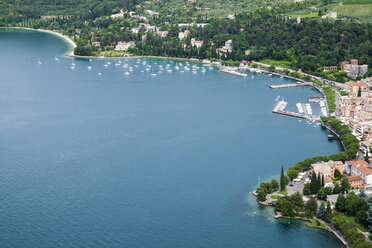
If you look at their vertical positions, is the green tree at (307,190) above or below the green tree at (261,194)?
above

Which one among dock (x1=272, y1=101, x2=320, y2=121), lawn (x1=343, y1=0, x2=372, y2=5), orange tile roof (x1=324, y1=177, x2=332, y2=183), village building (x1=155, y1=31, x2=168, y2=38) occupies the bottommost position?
orange tile roof (x1=324, y1=177, x2=332, y2=183)

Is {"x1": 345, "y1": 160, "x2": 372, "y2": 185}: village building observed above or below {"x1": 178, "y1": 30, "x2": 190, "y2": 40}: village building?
below

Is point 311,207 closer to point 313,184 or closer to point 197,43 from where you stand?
point 313,184

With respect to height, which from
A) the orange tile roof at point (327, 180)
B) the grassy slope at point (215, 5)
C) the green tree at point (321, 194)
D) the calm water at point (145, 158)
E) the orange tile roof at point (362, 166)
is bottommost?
the calm water at point (145, 158)

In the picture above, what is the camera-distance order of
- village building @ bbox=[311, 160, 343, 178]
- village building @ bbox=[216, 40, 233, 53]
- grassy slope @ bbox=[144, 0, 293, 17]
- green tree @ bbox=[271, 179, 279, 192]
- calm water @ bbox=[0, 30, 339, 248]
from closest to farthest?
calm water @ bbox=[0, 30, 339, 248]
green tree @ bbox=[271, 179, 279, 192]
village building @ bbox=[311, 160, 343, 178]
village building @ bbox=[216, 40, 233, 53]
grassy slope @ bbox=[144, 0, 293, 17]

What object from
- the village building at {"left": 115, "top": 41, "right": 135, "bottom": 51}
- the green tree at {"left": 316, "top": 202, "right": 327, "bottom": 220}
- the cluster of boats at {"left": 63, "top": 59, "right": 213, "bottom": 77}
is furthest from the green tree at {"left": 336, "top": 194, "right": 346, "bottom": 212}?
the village building at {"left": 115, "top": 41, "right": 135, "bottom": 51}

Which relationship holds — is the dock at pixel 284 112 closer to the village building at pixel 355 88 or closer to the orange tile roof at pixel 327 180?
the village building at pixel 355 88

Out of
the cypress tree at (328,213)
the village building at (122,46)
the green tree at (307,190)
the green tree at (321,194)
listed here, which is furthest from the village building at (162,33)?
the cypress tree at (328,213)

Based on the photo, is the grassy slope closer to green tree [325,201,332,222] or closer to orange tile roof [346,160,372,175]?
orange tile roof [346,160,372,175]
